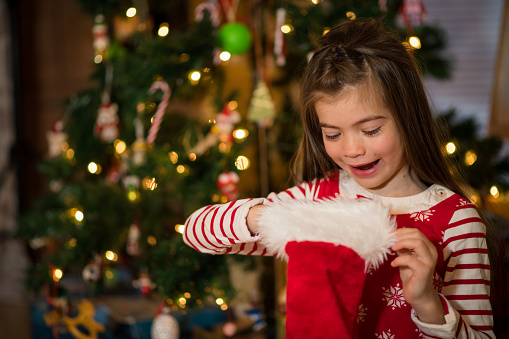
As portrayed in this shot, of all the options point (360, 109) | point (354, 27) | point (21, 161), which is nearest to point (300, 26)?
point (354, 27)

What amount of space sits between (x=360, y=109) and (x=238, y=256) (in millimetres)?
716

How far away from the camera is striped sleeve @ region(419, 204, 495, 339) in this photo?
2.55ft

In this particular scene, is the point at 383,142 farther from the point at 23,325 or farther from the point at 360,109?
the point at 23,325

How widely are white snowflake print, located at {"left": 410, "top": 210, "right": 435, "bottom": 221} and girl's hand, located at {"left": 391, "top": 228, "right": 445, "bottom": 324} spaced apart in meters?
0.17

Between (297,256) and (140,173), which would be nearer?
(297,256)

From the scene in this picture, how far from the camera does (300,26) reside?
130cm

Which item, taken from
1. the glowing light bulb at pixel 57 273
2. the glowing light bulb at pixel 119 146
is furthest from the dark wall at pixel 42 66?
the glowing light bulb at pixel 57 273

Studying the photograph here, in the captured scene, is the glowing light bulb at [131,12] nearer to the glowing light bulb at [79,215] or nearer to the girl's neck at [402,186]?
the glowing light bulb at [79,215]

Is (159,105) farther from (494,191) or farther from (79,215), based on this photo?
(494,191)

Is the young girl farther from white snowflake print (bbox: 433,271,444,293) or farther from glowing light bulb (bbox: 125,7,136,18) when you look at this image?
glowing light bulb (bbox: 125,7,136,18)

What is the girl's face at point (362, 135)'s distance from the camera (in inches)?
30.8

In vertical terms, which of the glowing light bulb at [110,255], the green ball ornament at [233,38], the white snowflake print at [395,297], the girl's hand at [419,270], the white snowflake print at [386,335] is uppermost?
the green ball ornament at [233,38]

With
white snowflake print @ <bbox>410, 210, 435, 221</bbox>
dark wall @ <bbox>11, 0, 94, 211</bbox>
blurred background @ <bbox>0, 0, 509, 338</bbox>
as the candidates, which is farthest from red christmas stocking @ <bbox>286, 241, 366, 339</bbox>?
dark wall @ <bbox>11, 0, 94, 211</bbox>

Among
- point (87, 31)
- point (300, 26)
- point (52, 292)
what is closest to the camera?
point (300, 26)
